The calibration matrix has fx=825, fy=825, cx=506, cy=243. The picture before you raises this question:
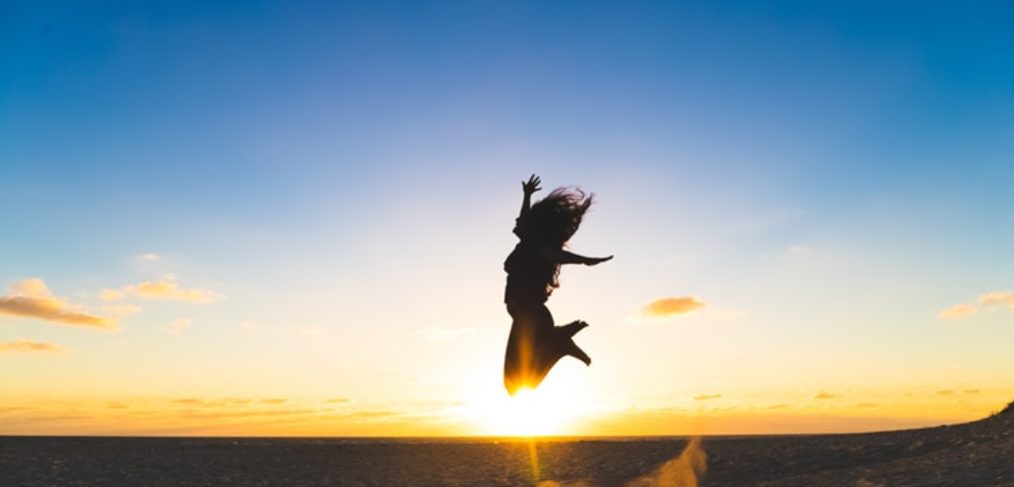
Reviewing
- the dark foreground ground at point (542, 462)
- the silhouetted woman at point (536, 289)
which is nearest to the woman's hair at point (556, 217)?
the silhouetted woman at point (536, 289)

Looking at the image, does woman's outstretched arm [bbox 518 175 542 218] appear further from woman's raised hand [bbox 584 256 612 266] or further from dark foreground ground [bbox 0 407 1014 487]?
dark foreground ground [bbox 0 407 1014 487]

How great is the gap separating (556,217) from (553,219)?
0.12 feet

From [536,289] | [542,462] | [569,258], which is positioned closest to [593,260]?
[569,258]

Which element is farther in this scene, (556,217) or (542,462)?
(542,462)

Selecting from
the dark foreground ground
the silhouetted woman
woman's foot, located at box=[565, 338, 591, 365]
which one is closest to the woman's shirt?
the silhouetted woman

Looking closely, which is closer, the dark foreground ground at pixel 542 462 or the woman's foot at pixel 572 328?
the woman's foot at pixel 572 328

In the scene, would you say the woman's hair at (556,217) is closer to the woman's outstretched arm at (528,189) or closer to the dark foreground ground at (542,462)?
the woman's outstretched arm at (528,189)

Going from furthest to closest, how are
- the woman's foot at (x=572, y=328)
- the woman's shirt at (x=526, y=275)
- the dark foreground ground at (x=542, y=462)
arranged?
the dark foreground ground at (x=542, y=462), the woman's foot at (x=572, y=328), the woman's shirt at (x=526, y=275)

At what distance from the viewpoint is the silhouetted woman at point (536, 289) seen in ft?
25.8

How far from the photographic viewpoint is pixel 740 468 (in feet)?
57.5

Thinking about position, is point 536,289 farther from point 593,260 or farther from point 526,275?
point 593,260

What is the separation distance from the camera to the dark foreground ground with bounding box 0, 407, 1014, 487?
14031 mm

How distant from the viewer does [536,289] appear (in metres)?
7.95

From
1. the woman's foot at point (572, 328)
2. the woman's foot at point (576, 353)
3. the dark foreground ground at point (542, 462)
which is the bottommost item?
the dark foreground ground at point (542, 462)
